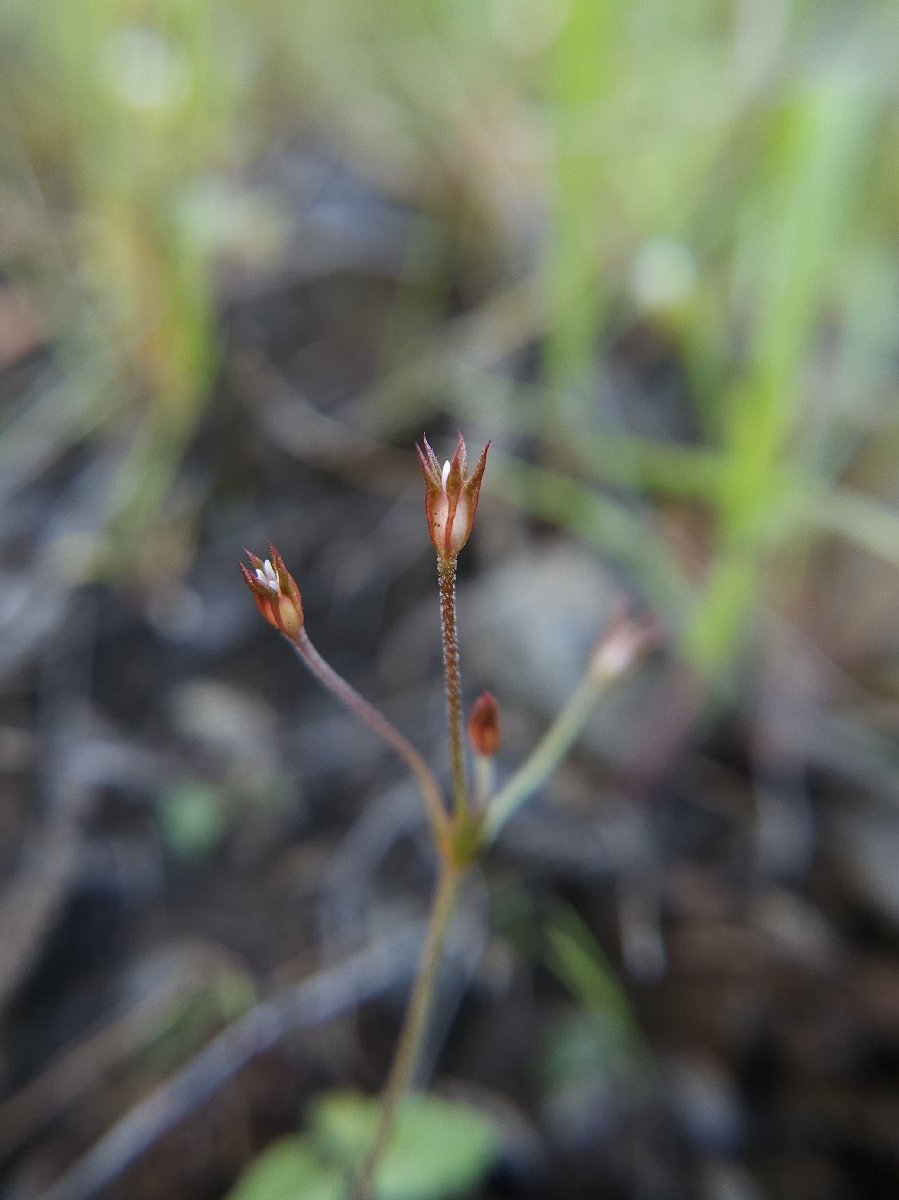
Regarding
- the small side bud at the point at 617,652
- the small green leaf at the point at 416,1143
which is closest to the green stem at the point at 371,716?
the small side bud at the point at 617,652

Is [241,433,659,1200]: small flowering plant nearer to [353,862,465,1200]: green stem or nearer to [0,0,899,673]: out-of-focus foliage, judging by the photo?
[353,862,465,1200]: green stem

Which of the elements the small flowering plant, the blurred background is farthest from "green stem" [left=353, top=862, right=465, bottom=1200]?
the blurred background

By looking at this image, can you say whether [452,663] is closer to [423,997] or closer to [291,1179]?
[423,997]

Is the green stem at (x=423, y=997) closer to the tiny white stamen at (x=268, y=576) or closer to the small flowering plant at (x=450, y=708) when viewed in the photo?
the small flowering plant at (x=450, y=708)

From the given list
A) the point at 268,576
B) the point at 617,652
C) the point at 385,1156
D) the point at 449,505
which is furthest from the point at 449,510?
the point at 385,1156

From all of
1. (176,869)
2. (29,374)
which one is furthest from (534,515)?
(29,374)

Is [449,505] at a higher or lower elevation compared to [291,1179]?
higher
